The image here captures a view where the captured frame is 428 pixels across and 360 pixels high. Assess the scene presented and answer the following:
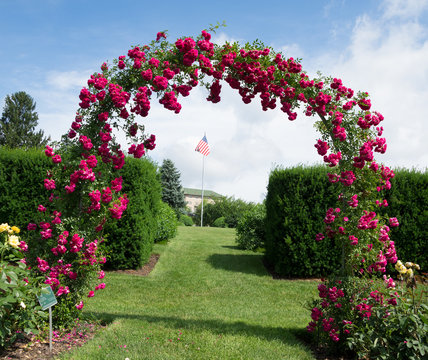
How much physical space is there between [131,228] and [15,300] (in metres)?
5.64

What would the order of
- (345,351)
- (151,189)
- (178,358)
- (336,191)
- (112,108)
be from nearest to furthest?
(178,358) < (345,351) < (112,108) < (336,191) < (151,189)

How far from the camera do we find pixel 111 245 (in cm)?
904

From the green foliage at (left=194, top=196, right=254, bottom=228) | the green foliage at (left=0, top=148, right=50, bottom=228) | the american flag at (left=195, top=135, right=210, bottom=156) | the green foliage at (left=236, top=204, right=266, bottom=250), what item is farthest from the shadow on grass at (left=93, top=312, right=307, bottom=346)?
the green foliage at (left=194, top=196, right=254, bottom=228)

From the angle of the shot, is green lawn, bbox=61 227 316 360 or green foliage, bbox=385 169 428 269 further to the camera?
green foliage, bbox=385 169 428 269

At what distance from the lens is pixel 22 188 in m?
9.27

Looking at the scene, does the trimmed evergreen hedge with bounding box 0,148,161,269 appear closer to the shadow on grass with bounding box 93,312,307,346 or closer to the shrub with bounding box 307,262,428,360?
the shadow on grass with bounding box 93,312,307,346

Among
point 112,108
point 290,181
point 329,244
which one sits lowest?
point 329,244

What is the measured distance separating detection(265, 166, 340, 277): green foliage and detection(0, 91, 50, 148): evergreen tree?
32974 mm

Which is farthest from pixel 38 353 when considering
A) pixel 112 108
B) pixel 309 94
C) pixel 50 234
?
pixel 309 94

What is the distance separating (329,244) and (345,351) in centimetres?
459

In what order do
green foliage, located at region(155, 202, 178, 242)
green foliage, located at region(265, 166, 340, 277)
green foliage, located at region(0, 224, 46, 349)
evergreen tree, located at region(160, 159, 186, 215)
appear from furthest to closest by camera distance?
1. evergreen tree, located at region(160, 159, 186, 215)
2. green foliage, located at region(155, 202, 178, 242)
3. green foliage, located at region(265, 166, 340, 277)
4. green foliage, located at region(0, 224, 46, 349)

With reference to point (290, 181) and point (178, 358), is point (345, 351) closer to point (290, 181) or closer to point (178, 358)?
point (178, 358)

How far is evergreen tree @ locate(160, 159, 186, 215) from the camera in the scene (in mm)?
28141

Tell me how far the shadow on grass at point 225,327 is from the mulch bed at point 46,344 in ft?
2.33
